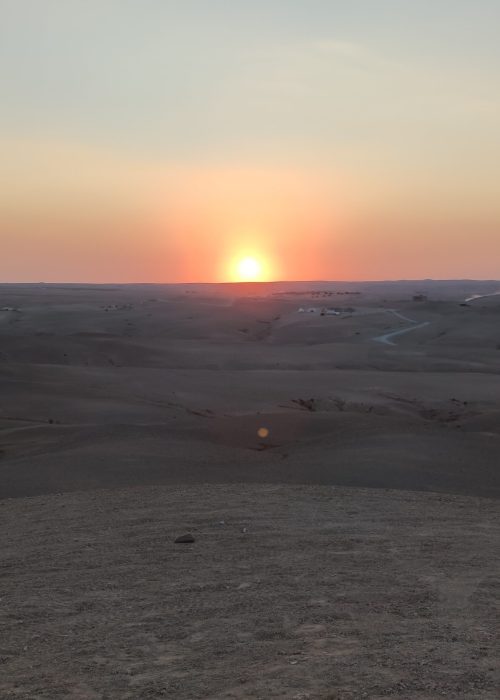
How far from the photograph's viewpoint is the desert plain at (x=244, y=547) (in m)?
5.07

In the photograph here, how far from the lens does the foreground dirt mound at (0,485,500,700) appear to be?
16.1 feet

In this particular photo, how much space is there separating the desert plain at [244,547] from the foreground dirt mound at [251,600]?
21mm

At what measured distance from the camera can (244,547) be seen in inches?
318

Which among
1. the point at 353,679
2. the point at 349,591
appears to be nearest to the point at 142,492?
the point at 349,591

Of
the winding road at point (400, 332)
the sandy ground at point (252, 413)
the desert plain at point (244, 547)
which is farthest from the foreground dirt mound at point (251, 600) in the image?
the winding road at point (400, 332)

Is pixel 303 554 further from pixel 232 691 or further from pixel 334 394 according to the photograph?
pixel 334 394

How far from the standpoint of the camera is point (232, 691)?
4.72 metres

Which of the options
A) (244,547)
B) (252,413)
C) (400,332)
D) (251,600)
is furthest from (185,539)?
(400,332)

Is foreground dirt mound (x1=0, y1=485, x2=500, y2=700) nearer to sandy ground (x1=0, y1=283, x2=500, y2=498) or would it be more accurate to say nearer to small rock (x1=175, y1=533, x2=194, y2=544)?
small rock (x1=175, y1=533, x2=194, y2=544)

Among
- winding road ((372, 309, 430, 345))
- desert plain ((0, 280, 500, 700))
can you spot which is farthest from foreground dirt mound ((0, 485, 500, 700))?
winding road ((372, 309, 430, 345))

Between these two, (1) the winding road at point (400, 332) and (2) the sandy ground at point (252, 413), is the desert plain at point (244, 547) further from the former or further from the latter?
(1) the winding road at point (400, 332)

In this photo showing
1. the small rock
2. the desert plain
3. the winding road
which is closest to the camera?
the desert plain

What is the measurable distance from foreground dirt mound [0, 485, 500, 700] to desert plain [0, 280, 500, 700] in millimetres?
21

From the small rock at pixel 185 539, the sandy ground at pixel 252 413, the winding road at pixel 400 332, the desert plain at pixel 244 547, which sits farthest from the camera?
the winding road at pixel 400 332
